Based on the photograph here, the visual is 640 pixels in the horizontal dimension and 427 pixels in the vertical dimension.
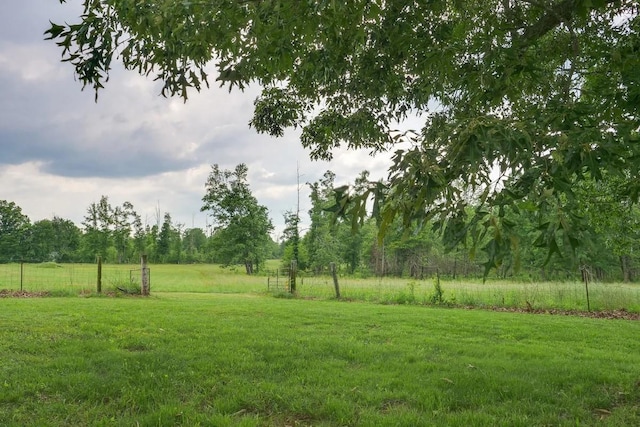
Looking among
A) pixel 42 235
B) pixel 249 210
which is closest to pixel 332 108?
pixel 249 210

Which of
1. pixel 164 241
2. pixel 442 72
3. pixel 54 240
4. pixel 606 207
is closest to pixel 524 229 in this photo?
pixel 606 207

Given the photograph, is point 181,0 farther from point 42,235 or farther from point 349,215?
point 42,235

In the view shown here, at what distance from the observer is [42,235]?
213ft

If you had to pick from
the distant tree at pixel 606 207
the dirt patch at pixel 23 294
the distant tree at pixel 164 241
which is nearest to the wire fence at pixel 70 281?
the dirt patch at pixel 23 294

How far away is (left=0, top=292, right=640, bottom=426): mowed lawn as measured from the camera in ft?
11.7

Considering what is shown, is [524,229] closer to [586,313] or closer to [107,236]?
[586,313]

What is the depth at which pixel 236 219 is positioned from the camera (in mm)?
49062

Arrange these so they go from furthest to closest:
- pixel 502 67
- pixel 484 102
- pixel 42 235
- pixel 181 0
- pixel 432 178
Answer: pixel 42 235 < pixel 484 102 < pixel 502 67 < pixel 181 0 < pixel 432 178

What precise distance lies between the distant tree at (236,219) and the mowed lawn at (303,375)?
40.5m

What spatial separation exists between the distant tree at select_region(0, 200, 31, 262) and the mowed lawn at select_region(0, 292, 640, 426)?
6608 centimetres

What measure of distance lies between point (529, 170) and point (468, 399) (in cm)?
263

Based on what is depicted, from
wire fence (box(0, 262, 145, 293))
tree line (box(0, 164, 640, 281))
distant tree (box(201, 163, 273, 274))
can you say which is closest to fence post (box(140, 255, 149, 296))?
wire fence (box(0, 262, 145, 293))

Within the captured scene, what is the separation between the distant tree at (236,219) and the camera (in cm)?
4806

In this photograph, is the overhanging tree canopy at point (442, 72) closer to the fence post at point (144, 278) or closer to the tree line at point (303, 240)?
the tree line at point (303, 240)
